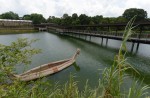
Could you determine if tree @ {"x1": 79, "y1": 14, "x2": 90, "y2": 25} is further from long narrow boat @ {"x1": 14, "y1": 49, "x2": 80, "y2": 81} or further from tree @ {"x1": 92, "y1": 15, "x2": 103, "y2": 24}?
long narrow boat @ {"x1": 14, "y1": 49, "x2": 80, "y2": 81}

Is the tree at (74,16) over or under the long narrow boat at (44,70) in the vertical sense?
over

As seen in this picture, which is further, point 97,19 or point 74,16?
point 74,16

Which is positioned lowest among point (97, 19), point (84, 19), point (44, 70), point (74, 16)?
point (44, 70)

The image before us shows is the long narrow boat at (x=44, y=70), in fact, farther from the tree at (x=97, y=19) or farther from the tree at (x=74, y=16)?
the tree at (x=74, y=16)

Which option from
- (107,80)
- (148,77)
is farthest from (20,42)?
(148,77)

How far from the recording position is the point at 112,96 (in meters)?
2.92

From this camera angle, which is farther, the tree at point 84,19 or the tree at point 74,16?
the tree at point 74,16

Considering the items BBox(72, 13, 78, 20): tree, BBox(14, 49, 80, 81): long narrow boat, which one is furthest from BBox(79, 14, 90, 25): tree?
BBox(14, 49, 80, 81): long narrow boat

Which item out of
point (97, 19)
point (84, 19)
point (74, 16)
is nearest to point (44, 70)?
point (84, 19)

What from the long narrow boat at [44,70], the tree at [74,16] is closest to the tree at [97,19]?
the tree at [74,16]

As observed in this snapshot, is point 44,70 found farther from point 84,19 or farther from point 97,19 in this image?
point 97,19

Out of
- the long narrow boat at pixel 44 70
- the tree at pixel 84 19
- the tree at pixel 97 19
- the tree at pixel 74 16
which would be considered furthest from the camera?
the tree at pixel 74 16

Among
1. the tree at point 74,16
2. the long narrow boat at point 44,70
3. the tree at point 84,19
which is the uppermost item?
the tree at point 74,16

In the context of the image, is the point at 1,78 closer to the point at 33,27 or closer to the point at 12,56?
the point at 12,56
